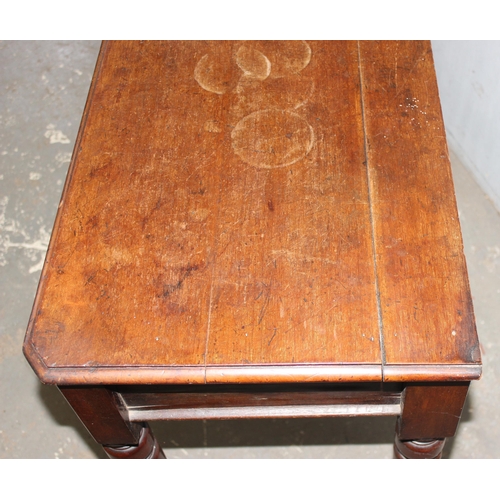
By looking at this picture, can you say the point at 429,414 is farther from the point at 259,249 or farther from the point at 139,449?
the point at 139,449

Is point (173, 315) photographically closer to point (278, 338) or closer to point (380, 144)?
point (278, 338)

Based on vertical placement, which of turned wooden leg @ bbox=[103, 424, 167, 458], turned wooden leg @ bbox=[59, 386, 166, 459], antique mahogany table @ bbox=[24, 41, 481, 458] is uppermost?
antique mahogany table @ bbox=[24, 41, 481, 458]

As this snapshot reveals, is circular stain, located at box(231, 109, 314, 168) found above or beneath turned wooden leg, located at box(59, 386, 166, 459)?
above

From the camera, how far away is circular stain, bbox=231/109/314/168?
4.68 feet

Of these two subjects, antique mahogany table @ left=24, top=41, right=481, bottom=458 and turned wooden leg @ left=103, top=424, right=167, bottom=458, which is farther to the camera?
turned wooden leg @ left=103, top=424, right=167, bottom=458

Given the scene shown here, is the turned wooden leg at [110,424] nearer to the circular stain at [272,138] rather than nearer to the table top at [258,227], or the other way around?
the table top at [258,227]

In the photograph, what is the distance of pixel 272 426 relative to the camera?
1920 millimetres

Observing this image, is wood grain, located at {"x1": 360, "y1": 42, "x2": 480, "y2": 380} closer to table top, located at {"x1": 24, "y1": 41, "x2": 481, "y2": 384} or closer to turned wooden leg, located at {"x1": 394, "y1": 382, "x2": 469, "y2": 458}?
table top, located at {"x1": 24, "y1": 41, "x2": 481, "y2": 384}

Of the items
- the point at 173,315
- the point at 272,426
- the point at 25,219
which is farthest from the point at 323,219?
the point at 25,219

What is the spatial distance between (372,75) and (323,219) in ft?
1.34

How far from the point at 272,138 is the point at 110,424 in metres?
0.64

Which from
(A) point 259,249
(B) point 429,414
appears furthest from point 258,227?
(B) point 429,414

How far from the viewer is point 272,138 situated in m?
1.46

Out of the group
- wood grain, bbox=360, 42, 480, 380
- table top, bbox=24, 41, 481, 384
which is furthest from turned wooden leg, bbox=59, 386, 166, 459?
wood grain, bbox=360, 42, 480, 380
